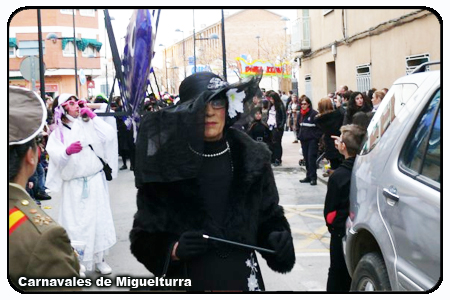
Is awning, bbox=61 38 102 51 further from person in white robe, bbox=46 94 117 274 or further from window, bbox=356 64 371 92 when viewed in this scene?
window, bbox=356 64 371 92

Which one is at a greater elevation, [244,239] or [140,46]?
[140,46]

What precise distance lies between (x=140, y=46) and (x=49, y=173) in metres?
2.34

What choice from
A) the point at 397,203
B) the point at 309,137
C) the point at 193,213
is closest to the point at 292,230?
the point at 309,137

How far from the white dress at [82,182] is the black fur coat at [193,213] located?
10.1 feet

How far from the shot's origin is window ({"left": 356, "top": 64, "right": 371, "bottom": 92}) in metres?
10.1

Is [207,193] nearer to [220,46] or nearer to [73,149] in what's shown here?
[73,149]

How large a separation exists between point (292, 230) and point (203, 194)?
17.3 feet

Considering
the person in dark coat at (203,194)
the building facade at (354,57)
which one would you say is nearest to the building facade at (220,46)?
the person in dark coat at (203,194)

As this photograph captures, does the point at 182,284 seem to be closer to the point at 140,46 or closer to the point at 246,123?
the point at 246,123

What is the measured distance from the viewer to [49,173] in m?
6.14

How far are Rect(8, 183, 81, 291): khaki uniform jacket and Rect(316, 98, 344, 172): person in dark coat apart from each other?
8.58m

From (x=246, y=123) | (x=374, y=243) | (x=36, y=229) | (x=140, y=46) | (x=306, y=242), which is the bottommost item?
(x=306, y=242)

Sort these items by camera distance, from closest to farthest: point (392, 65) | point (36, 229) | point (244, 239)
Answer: point (36, 229)
point (244, 239)
point (392, 65)

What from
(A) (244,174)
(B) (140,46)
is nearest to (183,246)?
(A) (244,174)
